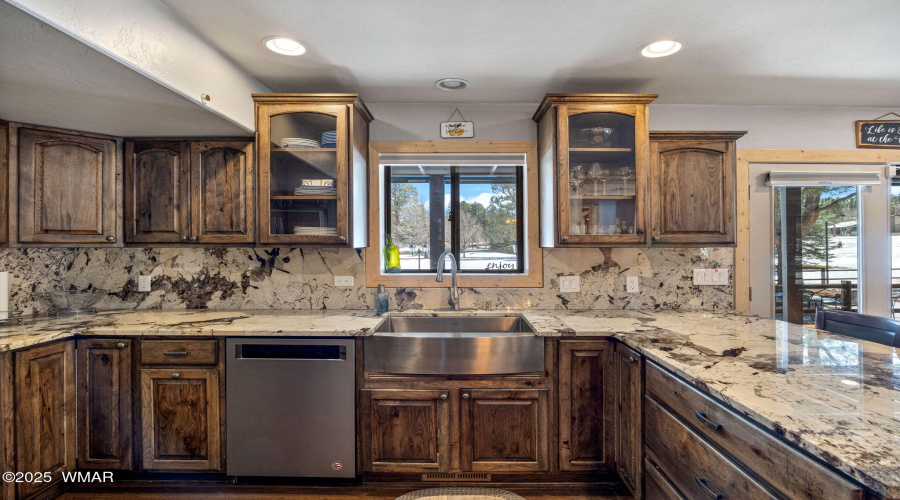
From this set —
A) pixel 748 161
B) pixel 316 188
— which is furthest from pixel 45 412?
pixel 748 161

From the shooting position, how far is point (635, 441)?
1.89 m

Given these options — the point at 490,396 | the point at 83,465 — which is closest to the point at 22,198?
the point at 83,465

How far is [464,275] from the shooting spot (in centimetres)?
281

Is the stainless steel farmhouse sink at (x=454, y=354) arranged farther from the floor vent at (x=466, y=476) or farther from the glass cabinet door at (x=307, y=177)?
the glass cabinet door at (x=307, y=177)

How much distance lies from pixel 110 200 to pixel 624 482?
11.1 feet

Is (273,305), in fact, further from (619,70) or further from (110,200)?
(619,70)

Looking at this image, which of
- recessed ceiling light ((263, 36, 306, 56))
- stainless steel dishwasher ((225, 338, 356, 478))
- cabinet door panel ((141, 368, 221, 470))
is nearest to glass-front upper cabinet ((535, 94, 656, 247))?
recessed ceiling light ((263, 36, 306, 56))

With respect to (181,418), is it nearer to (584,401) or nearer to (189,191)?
(189,191)

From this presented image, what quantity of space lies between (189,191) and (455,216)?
1.76m

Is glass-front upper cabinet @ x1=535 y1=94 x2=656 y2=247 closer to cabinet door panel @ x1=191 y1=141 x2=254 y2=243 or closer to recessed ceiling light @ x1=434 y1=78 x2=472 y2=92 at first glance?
recessed ceiling light @ x1=434 y1=78 x2=472 y2=92

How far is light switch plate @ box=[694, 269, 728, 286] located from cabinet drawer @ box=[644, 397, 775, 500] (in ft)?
4.69

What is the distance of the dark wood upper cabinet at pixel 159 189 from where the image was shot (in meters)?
2.47

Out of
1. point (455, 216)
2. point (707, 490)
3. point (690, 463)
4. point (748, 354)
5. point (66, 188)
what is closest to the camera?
point (707, 490)

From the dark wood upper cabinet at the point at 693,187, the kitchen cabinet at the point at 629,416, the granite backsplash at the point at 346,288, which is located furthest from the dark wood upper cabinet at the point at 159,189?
the dark wood upper cabinet at the point at 693,187
